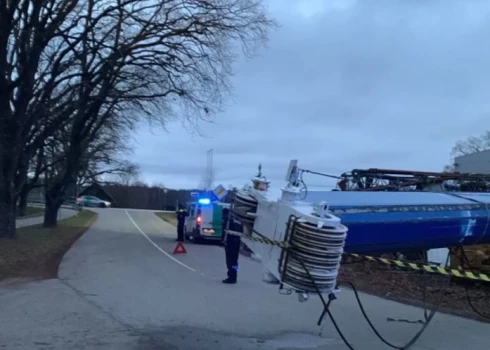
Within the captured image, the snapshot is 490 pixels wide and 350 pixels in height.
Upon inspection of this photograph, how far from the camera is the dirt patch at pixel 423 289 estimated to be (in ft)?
42.9

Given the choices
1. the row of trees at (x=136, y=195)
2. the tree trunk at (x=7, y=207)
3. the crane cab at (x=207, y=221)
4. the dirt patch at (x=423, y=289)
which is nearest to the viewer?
the dirt patch at (x=423, y=289)

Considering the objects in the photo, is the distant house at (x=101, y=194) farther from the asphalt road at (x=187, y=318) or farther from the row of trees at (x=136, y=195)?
the asphalt road at (x=187, y=318)

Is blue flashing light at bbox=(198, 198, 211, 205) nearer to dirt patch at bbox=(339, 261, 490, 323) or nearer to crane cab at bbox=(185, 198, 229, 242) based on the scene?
crane cab at bbox=(185, 198, 229, 242)

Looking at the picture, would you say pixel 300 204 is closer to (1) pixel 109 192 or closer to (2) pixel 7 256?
(2) pixel 7 256

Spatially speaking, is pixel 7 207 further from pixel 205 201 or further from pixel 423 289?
pixel 423 289

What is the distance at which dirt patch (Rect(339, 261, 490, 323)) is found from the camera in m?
13.1

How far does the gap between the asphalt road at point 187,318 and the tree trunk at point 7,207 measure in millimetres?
11366

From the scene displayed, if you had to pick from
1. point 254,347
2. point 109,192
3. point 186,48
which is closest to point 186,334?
point 254,347

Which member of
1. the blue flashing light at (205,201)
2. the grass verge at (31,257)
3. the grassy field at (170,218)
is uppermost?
the blue flashing light at (205,201)

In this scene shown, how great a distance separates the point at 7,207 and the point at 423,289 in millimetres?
19481

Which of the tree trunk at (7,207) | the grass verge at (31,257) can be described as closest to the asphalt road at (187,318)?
the grass verge at (31,257)

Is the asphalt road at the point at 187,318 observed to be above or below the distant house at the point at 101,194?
below

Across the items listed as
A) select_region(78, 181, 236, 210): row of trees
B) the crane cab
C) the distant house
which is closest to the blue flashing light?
the crane cab

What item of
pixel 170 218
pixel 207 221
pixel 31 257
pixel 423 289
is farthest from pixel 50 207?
pixel 423 289
